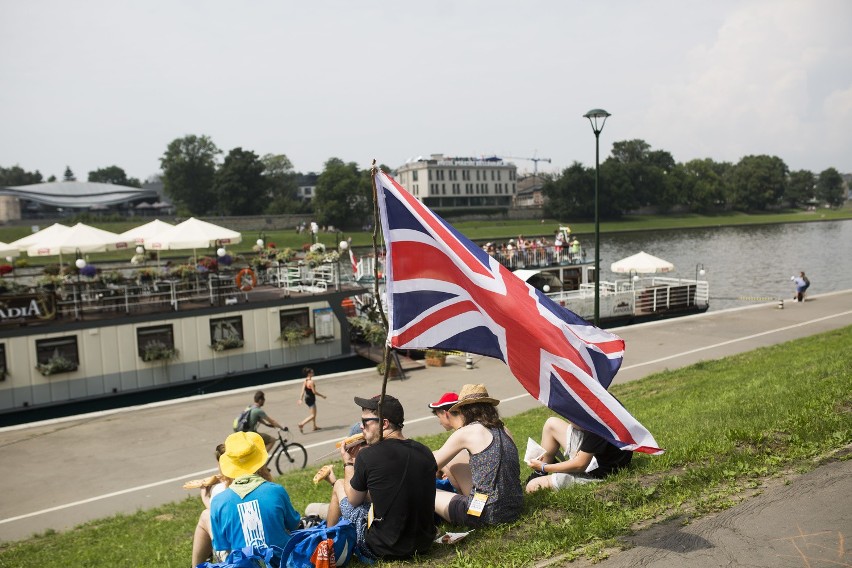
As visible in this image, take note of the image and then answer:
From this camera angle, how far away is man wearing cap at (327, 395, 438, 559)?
5.72 meters

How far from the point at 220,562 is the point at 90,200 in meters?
158

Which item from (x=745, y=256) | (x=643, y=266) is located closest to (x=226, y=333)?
(x=643, y=266)

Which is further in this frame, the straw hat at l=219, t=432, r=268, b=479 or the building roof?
the building roof

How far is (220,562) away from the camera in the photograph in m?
5.78

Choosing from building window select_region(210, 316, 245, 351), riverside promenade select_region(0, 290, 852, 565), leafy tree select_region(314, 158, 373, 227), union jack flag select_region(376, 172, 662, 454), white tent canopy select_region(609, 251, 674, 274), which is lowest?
riverside promenade select_region(0, 290, 852, 565)

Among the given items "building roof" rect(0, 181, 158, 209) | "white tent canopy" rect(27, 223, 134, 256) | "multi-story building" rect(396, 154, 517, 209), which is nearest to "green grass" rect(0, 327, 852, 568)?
"white tent canopy" rect(27, 223, 134, 256)

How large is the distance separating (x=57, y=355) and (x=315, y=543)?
57.5ft

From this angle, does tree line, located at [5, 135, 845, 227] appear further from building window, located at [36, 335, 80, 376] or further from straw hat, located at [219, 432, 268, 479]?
straw hat, located at [219, 432, 268, 479]

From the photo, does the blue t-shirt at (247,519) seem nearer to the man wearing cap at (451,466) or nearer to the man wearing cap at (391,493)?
the man wearing cap at (391,493)

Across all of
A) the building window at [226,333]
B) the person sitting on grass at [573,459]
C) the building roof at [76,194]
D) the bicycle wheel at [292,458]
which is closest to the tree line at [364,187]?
the building roof at [76,194]

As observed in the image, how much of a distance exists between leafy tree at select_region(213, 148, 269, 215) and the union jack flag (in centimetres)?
11054

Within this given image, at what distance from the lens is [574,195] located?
113m

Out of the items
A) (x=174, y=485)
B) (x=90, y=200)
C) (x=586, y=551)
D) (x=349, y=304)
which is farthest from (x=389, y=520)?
(x=90, y=200)

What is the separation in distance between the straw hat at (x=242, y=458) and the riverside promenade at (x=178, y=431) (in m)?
4.33
